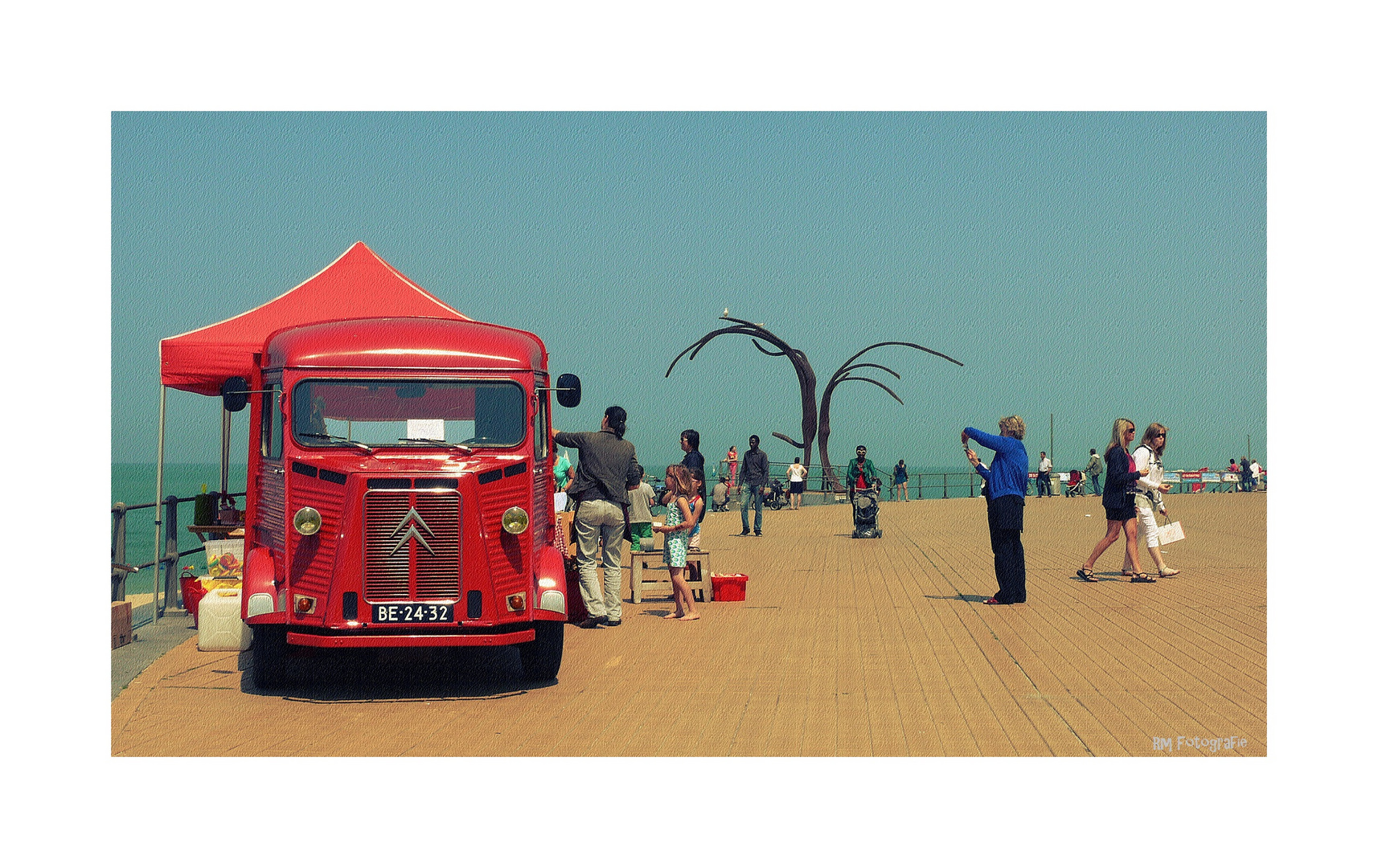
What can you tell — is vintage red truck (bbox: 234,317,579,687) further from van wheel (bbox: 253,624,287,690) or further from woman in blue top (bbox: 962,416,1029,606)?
woman in blue top (bbox: 962,416,1029,606)

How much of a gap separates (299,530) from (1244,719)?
5.96 m

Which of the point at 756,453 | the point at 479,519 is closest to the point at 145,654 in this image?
the point at 479,519

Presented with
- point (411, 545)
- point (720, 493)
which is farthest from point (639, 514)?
point (720, 493)

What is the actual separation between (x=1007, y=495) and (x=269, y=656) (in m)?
7.23

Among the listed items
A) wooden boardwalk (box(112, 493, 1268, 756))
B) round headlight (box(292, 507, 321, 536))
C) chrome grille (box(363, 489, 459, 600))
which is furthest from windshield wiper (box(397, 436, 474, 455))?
wooden boardwalk (box(112, 493, 1268, 756))

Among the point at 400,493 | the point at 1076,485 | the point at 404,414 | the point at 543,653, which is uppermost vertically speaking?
the point at 404,414

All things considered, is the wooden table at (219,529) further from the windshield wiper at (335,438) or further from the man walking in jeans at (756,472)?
the man walking in jeans at (756,472)

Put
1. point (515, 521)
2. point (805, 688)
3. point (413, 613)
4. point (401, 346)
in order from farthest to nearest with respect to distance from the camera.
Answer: point (401, 346), point (805, 688), point (515, 521), point (413, 613)

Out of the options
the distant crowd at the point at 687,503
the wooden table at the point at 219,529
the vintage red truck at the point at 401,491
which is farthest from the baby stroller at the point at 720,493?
the vintage red truck at the point at 401,491

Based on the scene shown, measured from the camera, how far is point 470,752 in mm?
6598

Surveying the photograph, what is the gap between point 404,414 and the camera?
27.3 ft

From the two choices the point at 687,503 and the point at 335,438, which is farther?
the point at 687,503

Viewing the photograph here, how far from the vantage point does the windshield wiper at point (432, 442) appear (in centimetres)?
816

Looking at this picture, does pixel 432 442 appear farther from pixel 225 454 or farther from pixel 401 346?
pixel 225 454
